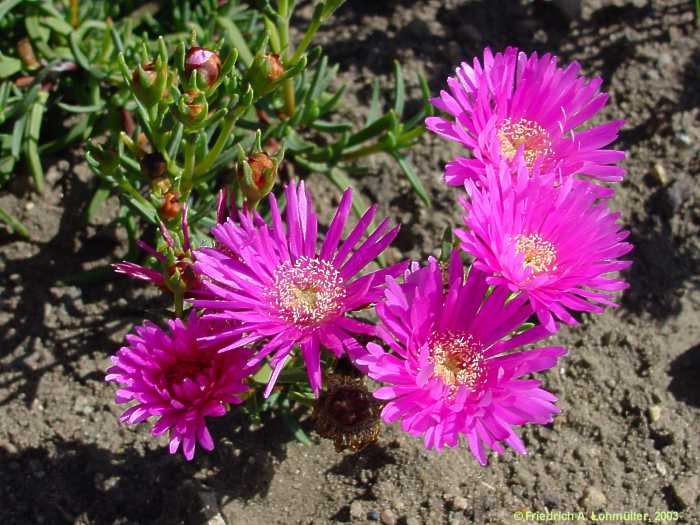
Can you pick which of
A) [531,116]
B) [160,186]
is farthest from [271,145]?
[531,116]

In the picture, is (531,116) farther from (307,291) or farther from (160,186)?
(160,186)

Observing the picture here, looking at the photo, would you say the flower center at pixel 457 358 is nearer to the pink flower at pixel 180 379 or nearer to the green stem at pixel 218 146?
the pink flower at pixel 180 379

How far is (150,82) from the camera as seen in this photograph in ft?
6.14

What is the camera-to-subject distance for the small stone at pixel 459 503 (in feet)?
7.34

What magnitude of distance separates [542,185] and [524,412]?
516 millimetres

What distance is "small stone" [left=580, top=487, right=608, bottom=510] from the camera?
2318 millimetres

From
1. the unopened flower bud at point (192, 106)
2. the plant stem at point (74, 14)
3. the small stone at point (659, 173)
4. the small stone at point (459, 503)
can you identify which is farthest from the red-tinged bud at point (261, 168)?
the small stone at point (659, 173)

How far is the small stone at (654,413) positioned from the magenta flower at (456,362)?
2.76 feet

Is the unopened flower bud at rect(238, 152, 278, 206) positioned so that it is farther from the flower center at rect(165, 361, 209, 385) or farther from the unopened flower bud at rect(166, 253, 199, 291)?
the flower center at rect(165, 361, 209, 385)

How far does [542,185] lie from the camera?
1753 mm

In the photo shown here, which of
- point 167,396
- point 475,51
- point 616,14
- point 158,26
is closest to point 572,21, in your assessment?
point 616,14

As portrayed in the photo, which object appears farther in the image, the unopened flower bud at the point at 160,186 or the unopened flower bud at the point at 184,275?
the unopened flower bud at the point at 160,186

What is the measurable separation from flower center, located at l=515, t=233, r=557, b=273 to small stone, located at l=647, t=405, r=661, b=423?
0.93 m

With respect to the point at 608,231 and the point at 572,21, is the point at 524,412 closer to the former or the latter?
the point at 608,231
